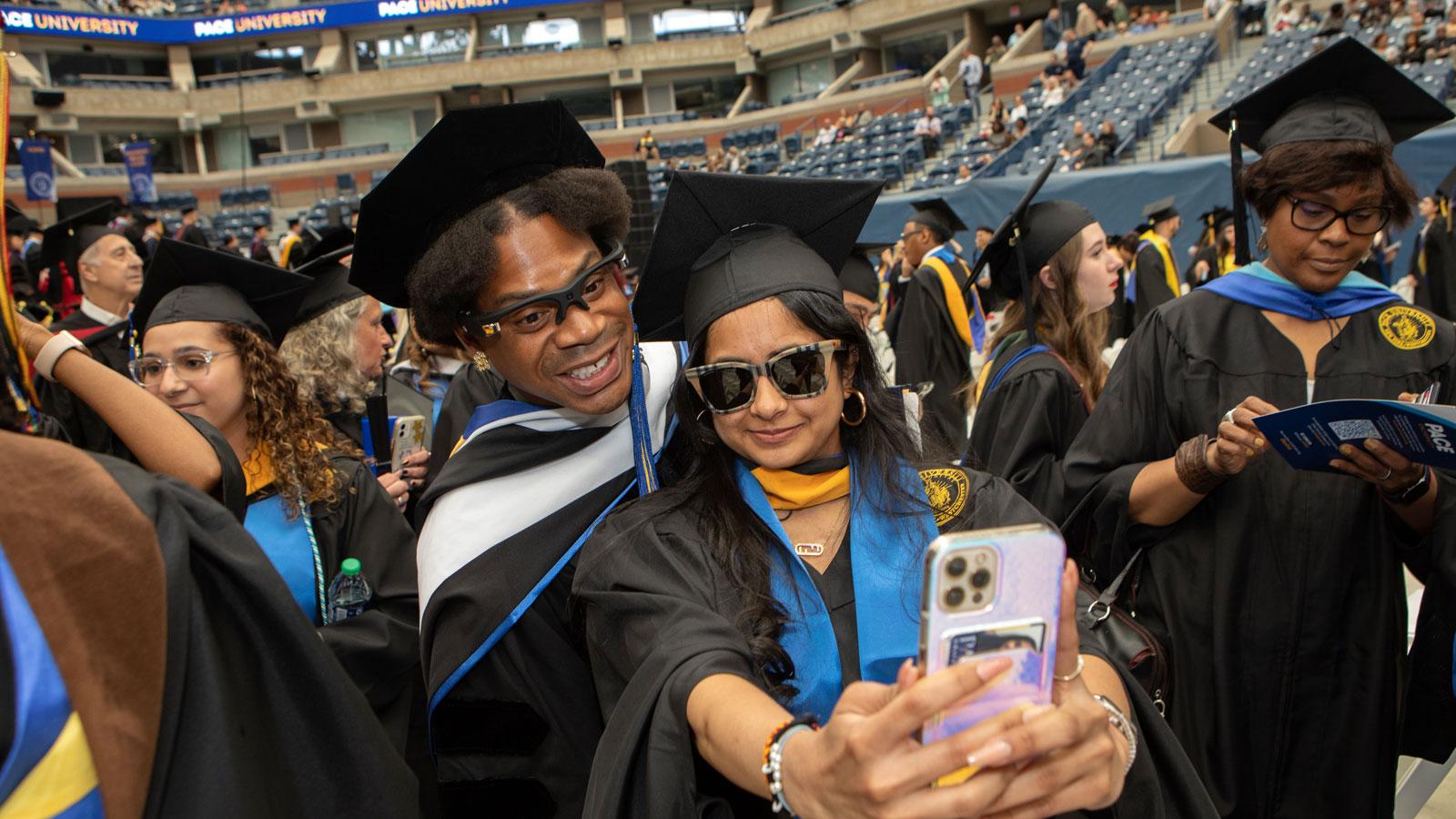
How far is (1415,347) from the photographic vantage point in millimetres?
2348

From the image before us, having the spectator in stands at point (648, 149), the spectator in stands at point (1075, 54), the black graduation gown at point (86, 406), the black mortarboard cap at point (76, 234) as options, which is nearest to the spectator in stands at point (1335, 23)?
the spectator in stands at point (1075, 54)

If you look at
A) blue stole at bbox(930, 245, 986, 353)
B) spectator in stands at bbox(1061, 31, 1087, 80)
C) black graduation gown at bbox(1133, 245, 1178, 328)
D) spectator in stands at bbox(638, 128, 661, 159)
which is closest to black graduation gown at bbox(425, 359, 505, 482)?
blue stole at bbox(930, 245, 986, 353)

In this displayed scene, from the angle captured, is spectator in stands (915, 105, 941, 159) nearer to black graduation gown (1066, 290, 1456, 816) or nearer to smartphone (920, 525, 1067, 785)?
black graduation gown (1066, 290, 1456, 816)

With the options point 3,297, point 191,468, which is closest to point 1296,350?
point 191,468

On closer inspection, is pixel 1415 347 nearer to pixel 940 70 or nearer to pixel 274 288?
pixel 274 288

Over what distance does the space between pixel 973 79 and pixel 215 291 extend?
27665 mm

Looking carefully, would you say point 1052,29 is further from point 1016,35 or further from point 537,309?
point 537,309

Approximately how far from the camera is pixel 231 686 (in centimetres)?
118

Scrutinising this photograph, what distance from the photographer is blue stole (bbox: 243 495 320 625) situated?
244cm

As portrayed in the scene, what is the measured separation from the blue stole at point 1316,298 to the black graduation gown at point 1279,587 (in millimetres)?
24

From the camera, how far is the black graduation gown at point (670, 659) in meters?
1.33

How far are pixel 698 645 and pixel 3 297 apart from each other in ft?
3.46

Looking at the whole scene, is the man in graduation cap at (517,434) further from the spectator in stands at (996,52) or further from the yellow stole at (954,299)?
the spectator in stands at (996,52)

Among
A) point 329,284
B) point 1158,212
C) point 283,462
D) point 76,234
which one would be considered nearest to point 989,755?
point 283,462
